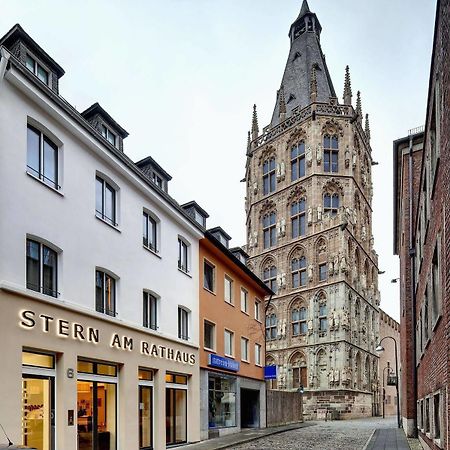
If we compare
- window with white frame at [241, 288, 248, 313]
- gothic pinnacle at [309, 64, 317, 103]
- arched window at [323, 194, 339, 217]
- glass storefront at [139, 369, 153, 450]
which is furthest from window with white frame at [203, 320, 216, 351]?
gothic pinnacle at [309, 64, 317, 103]

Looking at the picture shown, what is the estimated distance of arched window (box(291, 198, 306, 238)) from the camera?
5388 cm

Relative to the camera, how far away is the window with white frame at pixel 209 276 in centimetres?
2236

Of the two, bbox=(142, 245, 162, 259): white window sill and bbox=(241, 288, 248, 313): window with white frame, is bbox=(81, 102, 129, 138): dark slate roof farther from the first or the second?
bbox=(241, 288, 248, 313): window with white frame

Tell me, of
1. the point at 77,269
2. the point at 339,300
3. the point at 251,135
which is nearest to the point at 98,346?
the point at 77,269

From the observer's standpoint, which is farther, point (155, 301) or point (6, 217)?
point (155, 301)

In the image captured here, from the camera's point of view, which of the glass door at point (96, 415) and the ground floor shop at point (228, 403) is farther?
the ground floor shop at point (228, 403)

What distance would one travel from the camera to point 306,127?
2148 inches

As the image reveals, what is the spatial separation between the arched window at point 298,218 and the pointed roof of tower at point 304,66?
10.6 m

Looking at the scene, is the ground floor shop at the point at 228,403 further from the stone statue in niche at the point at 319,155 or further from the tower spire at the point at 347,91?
the tower spire at the point at 347,91

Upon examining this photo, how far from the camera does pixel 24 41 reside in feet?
40.8

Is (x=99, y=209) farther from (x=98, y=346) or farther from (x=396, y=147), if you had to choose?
(x=396, y=147)

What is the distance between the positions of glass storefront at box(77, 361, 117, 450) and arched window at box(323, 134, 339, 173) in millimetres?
42187

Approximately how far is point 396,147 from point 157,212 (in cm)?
1132

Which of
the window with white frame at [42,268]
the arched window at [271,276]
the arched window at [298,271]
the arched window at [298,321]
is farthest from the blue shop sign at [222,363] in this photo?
the arched window at [271,276]
